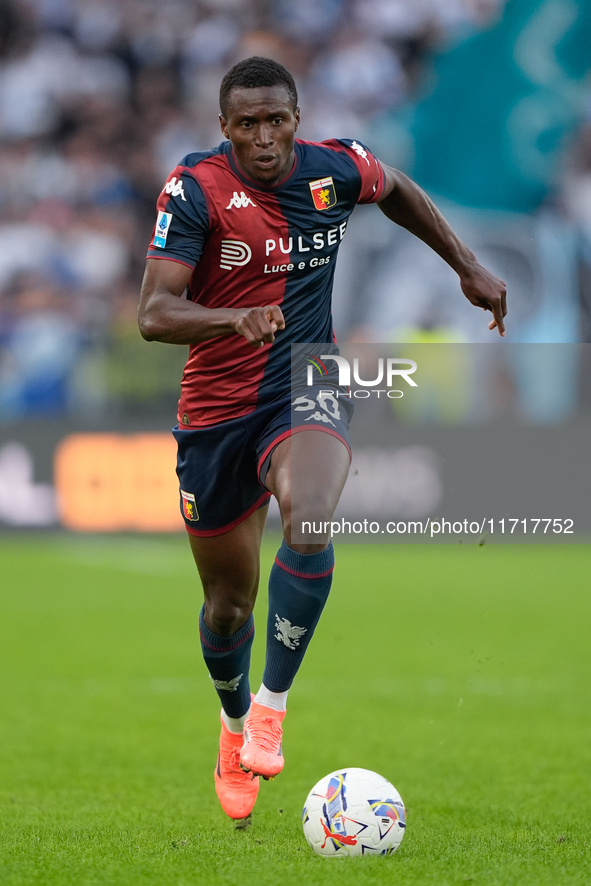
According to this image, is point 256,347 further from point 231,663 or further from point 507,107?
point 507,107

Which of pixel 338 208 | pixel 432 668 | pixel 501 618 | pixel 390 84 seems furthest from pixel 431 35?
pixel 338 208

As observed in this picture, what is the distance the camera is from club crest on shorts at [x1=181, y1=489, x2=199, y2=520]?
432cm

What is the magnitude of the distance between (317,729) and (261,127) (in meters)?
3.28

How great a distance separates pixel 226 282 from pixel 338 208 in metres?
0.50

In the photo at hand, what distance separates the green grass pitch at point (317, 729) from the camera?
138 inches

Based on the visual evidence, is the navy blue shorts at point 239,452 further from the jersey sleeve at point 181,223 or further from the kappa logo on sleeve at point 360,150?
the kappa logo on sleeve at point 360,150

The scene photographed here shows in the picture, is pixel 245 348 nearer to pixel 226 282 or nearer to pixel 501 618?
pixel 226 282

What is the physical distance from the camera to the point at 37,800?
4539 mm

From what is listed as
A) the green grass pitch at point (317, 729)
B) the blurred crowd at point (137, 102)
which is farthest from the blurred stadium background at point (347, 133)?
the green grass pitch at point (317, 729)

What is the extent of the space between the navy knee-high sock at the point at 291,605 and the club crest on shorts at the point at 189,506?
541 millimetres

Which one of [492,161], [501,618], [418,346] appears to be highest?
[492,161]

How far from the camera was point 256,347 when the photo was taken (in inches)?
149

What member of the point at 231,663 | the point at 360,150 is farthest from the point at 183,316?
the point at 231,663

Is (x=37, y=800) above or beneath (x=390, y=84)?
beneath
